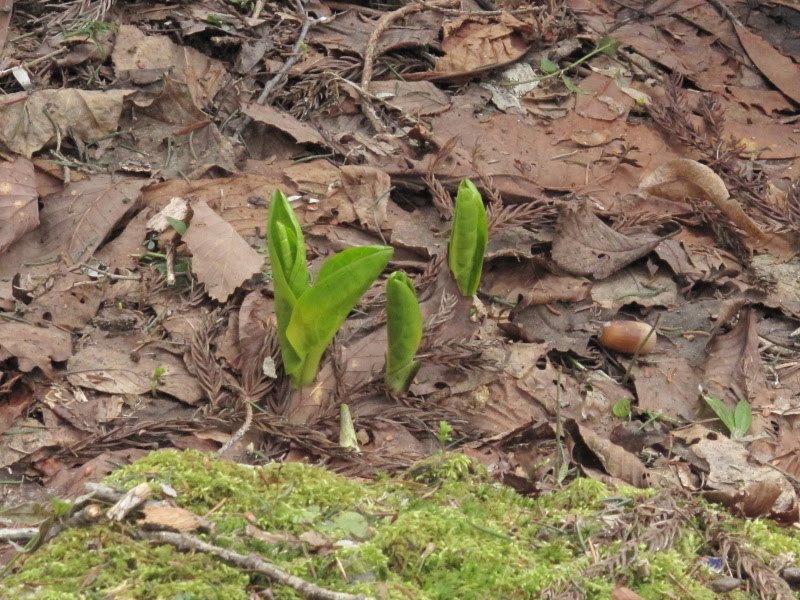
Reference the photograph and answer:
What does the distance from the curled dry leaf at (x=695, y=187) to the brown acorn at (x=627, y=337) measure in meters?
0.83

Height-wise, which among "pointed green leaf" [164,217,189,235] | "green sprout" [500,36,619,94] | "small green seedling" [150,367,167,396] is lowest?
"small green seedling" [150,367,167,396]

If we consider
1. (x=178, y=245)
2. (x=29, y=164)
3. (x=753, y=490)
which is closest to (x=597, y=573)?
(x=753, y=490)

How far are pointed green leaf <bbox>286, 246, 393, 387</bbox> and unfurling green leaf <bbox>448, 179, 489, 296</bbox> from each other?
35 cm

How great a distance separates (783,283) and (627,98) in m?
1.24

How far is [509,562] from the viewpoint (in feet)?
5.81

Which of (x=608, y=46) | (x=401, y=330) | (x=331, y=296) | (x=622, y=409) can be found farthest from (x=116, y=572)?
(x=608, y=46)

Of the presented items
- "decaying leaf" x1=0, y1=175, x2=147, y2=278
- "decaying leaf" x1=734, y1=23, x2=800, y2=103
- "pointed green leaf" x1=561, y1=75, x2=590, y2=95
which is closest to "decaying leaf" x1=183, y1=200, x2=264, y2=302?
"decaying leaf" x1=0, y1=175, x2=147, y2=278

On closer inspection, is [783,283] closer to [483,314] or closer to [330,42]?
[483,314]

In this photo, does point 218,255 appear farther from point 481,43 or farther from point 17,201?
point 481,43

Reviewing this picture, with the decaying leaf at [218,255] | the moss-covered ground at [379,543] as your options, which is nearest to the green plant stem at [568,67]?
the decaying leaf at [218,255]

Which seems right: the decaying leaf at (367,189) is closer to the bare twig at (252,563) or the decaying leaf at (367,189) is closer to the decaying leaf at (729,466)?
the decaying leaf at (729,466)

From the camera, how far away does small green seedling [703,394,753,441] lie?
2.94 meters

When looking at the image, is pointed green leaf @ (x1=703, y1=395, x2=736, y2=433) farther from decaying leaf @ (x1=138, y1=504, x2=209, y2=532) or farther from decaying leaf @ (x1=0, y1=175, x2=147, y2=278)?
decaying leaf @ (x1=0, y1=175, x2=147, y2=278)

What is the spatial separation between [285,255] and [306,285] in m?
0.13
